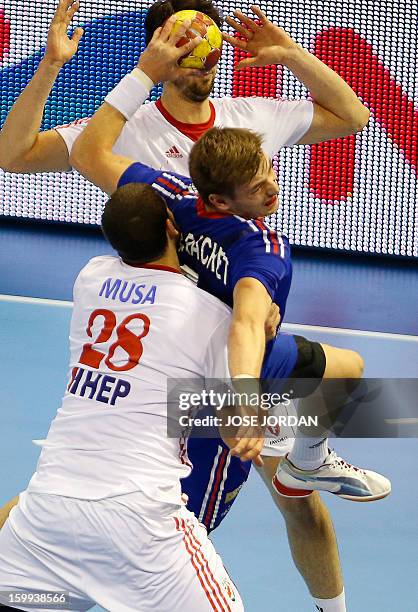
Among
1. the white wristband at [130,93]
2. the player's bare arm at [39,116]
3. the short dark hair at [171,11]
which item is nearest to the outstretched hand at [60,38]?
the player's bare arm at [39,116]

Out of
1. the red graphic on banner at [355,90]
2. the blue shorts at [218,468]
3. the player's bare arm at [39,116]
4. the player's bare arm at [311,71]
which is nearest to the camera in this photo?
the blue shorts at [218,468]

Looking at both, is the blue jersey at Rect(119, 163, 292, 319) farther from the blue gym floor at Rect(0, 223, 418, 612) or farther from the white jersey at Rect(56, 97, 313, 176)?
the blue gym floor at Rect(0, 223, 418, 612)

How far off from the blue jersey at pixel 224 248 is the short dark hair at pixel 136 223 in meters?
0.22

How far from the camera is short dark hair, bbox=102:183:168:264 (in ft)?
12.0

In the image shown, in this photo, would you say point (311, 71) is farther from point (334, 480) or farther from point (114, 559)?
point (114, 559)

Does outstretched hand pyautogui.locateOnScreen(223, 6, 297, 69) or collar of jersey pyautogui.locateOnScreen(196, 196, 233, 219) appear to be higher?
outstretched hand pyautogui.locateOnScreen(223, 6, 297, 69)

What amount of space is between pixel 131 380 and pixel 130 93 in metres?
1.21

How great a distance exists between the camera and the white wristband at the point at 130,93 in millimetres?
4285

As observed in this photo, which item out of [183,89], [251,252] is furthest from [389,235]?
[251,252]

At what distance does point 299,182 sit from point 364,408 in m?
5.46

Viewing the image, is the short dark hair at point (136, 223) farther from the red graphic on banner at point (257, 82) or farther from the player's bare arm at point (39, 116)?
the red graphic on banner at point (257, 82)

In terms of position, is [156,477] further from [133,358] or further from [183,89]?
[183,89]

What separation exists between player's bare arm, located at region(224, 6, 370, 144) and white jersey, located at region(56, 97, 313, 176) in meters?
0.08

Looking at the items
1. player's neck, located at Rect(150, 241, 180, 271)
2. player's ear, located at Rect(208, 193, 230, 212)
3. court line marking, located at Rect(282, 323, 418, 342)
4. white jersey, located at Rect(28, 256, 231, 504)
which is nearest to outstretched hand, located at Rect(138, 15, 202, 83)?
player's ear, located at Rect(208, 193, 230, 212)
